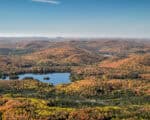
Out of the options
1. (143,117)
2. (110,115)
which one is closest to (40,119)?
(110,115)

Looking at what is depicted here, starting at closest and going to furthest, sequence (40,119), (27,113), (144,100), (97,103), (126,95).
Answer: (40,119) → (27,113) → (97,103) → (144,100) → (126,95)

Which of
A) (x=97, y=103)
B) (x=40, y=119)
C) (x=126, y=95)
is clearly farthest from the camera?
(x=126, y=95)

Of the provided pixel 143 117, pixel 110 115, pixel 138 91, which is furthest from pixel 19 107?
pixel 138 91

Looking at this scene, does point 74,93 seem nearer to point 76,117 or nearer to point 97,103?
point 97,103

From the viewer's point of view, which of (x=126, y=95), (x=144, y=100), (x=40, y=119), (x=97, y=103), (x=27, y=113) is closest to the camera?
(x=40, y=119)

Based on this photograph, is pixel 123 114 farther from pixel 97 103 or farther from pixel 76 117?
pixel 97 103

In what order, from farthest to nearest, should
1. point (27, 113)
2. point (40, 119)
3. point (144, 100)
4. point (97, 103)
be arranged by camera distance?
point (144, 100) < point (97, 103) < point (27, 113) < point (40, 119)

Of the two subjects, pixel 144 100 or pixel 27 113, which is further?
pixel 144 100

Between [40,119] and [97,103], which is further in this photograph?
[97,103]
